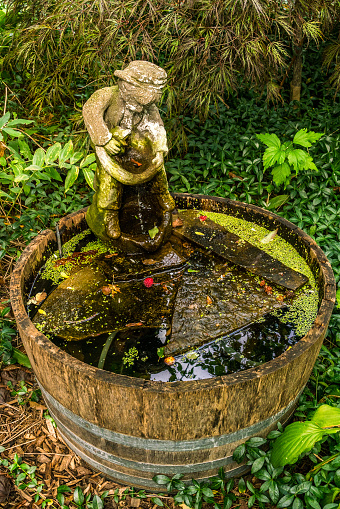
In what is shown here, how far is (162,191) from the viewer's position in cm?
260

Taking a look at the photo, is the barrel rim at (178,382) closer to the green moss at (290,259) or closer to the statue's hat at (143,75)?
the green moss at (290,259)

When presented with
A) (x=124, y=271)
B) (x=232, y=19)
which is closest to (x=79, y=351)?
(x=124, y=271)

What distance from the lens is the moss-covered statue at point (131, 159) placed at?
2.14 metres

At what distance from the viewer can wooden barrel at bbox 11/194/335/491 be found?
5.60 ft

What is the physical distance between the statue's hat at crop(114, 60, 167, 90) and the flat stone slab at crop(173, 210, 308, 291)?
1.06 m

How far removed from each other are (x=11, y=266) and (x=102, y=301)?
1.35m

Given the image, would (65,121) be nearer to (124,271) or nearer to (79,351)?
(124,271)

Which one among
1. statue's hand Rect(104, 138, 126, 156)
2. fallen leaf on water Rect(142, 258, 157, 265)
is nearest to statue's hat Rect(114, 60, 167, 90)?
statue's hand Rect(104, 138, 126, 156)

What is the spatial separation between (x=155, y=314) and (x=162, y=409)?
656 mm

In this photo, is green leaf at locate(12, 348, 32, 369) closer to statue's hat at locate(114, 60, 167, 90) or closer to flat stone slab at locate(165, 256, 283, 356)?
flat stone slab at locate(165, 256, 283, 356)

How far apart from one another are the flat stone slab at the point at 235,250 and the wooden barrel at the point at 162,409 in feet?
1.11

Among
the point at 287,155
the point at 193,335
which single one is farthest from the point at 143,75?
the point at 287,155

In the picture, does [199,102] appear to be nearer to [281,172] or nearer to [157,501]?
[281,172]

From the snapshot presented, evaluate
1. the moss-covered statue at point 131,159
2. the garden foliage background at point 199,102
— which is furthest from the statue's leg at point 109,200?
the garden foliage background at point 199,102
